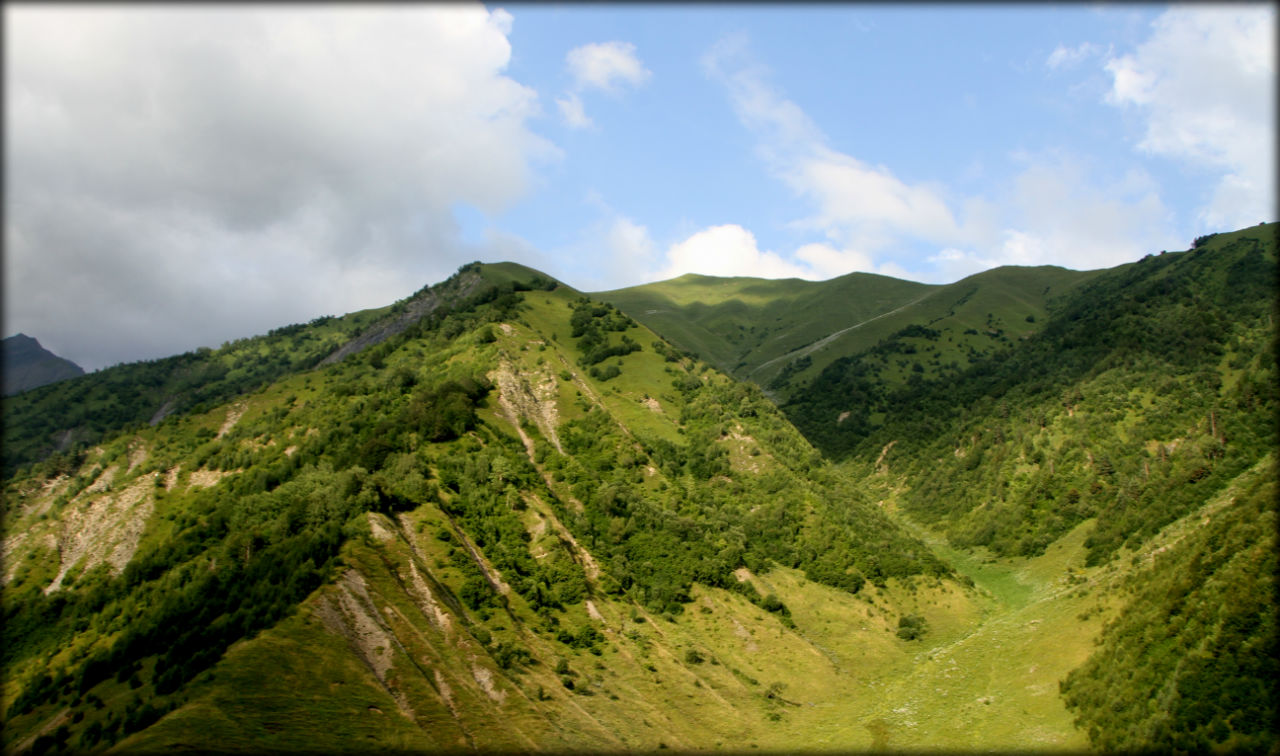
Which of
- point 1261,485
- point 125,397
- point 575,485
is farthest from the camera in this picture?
point 125,397

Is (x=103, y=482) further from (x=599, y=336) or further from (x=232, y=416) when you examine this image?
(x=599, y=336)

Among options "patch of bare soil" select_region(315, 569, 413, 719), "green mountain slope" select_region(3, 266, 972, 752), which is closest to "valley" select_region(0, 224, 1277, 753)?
"patch of bare soil" select_region(315, 569, 413, 719)

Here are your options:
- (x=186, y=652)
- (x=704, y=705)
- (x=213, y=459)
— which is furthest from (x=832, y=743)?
(x=213, y=459)

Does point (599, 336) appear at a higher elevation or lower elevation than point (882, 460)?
higher

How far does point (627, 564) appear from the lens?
52.5 m

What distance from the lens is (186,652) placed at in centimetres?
2956

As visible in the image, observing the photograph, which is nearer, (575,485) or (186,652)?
(186,652)

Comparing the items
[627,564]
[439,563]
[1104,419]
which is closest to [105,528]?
[439,563]

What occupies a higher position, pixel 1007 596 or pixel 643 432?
pixel 643 432

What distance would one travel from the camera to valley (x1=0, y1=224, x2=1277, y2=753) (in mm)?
29594

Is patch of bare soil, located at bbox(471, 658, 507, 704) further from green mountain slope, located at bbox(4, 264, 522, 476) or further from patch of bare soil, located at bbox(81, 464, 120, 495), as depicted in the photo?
green mountain slope, located at bbox(4, 264, 522, 476)

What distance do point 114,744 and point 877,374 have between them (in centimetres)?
15644

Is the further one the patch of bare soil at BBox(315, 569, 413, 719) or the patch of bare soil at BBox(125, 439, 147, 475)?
the patch of bare soil at BBox(125, 439, 147, 475)

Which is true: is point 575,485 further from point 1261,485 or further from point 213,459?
point 1261,485
